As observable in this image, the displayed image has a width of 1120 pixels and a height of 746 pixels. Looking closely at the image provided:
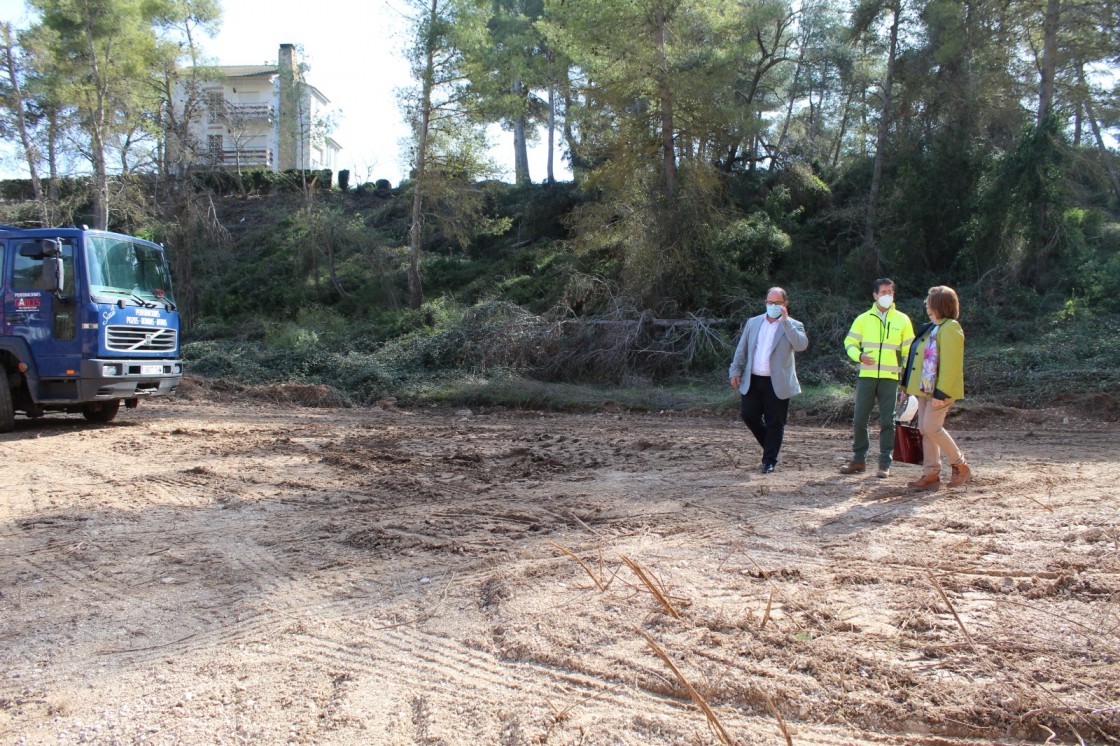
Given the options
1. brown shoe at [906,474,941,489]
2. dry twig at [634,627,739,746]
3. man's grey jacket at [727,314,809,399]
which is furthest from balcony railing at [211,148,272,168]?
dry twig at [634,627,739,746]

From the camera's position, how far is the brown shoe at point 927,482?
6.98 metres

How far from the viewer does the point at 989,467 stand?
8156 millimetres

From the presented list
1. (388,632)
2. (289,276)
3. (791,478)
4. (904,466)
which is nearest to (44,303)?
(388,632)

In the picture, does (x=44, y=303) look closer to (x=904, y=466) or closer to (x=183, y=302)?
(x=904, y=466)

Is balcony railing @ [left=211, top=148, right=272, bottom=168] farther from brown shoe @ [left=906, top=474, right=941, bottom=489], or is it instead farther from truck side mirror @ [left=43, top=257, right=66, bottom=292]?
brown shoe @ [left=906, top=474, right=941, bottom=489]

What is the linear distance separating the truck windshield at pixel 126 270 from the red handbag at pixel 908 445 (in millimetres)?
10580

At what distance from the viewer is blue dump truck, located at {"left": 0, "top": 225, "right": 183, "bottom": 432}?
10719 mm

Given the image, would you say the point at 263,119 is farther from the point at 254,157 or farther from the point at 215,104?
the point at 215,104

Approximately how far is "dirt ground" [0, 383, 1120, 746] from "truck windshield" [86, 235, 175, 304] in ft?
12.1

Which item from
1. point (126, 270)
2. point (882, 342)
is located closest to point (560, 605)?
point (882, 342)

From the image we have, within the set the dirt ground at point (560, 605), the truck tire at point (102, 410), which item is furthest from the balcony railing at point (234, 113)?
the dirt ground at point (560, 605)

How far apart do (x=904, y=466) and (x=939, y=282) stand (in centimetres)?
1403

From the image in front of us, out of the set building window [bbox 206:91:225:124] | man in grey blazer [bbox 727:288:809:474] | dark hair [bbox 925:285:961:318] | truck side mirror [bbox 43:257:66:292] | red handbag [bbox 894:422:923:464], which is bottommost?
red handbag [bbox 894:422:923:464]

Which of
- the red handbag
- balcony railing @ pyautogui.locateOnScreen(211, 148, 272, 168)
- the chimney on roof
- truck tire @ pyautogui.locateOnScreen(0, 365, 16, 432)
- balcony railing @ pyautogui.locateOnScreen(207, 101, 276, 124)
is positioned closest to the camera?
the red handbag
